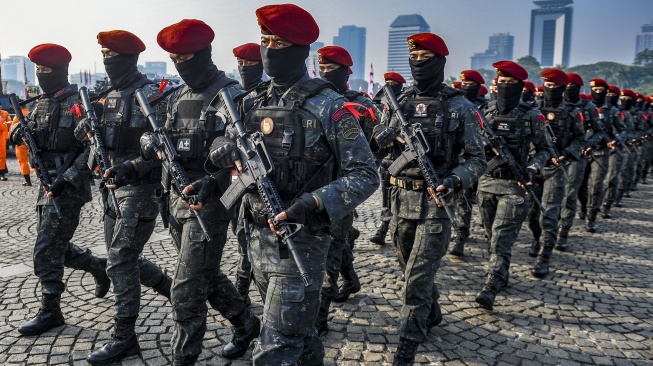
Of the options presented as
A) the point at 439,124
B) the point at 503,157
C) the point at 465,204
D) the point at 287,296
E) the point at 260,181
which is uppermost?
the point at 439,124

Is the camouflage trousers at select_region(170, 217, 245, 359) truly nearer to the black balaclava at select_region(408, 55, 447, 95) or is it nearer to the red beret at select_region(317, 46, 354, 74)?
the black balaclava at select_region(408, 55, 447, 95)

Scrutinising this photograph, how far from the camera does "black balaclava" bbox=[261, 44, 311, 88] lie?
293 cm

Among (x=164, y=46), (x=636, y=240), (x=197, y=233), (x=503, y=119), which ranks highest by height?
(x=164, y=46)

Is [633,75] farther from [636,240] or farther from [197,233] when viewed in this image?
[197,233]

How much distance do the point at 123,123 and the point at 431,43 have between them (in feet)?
8.68

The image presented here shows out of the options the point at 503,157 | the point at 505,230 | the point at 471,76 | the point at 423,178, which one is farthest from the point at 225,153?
the point at 471,76

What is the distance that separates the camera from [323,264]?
2.83 m

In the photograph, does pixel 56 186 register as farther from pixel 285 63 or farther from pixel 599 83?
pixel 599 83

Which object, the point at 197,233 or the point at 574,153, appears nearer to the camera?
the point at 197,233

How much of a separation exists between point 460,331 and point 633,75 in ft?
431

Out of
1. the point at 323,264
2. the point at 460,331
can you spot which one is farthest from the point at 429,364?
the point at 323,264

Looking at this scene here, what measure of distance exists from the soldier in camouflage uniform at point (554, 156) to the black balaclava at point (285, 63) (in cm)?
470

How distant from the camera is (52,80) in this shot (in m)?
4.73

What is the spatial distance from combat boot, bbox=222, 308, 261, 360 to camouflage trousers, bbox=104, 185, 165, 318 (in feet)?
2.57
